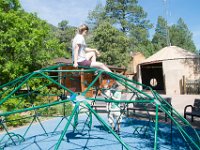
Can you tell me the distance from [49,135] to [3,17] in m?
4.92

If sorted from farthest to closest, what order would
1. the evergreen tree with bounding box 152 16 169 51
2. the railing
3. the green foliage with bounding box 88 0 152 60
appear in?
the evergreen tree with bounding box 152 16 169 51
the green foliage with bounding box 88 0 152 60
the railing

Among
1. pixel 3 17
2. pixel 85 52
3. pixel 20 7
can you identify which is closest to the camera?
pixel 85 52

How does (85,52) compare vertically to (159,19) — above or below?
below

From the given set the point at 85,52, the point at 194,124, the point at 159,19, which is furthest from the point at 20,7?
the point at 159,19

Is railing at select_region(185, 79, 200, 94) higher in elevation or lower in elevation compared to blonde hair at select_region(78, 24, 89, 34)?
lower

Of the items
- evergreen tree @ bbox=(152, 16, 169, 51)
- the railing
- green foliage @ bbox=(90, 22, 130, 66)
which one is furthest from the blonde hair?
evergreen tree @ bbox=(152, 16, 169, 51)

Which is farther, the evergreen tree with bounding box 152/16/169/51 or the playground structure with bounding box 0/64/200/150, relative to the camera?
the evergreen tree with bounding box 152/16/169/51

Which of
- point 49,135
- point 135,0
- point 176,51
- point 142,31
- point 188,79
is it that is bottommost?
point 49,135

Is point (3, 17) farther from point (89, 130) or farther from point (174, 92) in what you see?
point (174, 92)

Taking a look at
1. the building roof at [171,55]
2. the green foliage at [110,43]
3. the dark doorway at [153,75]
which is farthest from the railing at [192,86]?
the green foliage at [110,43]

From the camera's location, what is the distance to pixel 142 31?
3700 centimetres

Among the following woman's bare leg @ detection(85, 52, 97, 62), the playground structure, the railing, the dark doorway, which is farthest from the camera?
the dark doorway

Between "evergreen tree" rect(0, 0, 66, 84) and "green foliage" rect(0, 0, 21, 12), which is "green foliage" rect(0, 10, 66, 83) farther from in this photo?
"green foliage" rect(0, 0, 21, 12)

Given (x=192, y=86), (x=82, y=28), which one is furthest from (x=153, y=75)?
(x=82, y=28)
